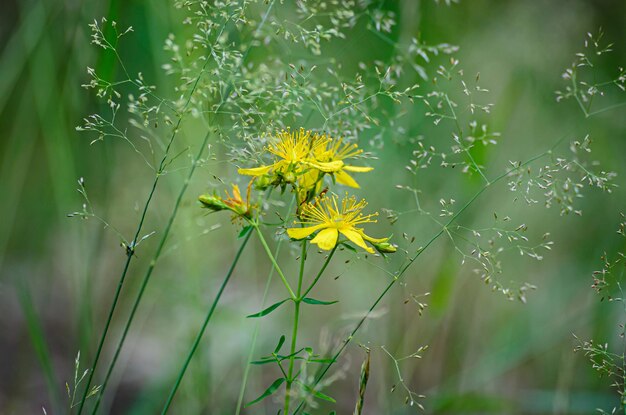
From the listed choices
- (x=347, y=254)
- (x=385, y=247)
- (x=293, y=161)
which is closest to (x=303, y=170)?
(x=293, y=161)

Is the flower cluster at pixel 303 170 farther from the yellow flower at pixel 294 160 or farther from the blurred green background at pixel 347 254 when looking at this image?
the blurred green background at pixel 347 254

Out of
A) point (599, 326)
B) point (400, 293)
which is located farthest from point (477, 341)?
point (599, 326)

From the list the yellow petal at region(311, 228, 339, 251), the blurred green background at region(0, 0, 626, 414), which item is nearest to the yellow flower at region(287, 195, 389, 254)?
the yellow petal at region(311, 228, 339, 251)

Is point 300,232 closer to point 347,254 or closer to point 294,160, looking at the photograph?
point 294,160

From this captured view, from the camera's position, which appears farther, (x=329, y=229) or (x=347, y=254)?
(x=347, y=254)

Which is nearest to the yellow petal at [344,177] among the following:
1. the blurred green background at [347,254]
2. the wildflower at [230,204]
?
the wildflower at [230,204]

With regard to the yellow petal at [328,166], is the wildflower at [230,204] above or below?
below
